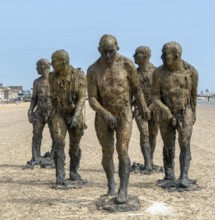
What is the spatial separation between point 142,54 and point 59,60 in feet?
9.14

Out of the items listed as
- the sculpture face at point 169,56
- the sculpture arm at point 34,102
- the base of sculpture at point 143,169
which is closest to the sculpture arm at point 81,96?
the sculpture face at point 169,56

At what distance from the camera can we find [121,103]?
311 inches

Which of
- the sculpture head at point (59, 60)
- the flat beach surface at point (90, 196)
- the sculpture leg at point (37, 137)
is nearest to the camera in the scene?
the flat beach surface at point (90, 196)

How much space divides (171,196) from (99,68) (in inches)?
100

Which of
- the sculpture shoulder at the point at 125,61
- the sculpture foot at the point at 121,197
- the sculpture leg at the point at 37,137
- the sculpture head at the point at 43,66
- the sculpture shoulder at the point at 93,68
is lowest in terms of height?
the sculpture foot at the point at 121,197

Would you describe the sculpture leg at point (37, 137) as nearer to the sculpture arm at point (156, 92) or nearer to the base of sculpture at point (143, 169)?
the base of sculpture at point (143, 169)

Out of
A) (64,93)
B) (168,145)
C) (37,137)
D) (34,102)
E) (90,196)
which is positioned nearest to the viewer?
(90,196)

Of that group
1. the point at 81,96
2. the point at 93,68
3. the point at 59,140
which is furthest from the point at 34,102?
the point at 93,68

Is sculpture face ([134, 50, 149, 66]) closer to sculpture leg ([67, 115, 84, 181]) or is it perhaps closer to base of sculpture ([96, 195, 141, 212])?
sculpture leg ([67, 115, 84, 181])

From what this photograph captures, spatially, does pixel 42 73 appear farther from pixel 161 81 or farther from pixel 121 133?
pixel 121 133

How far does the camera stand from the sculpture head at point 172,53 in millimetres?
9297

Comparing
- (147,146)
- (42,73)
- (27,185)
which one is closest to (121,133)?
(27,185)

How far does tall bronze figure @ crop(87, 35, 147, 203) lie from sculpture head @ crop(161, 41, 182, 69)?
1517 mm

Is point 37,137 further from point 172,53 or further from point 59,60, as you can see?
point 172,53
